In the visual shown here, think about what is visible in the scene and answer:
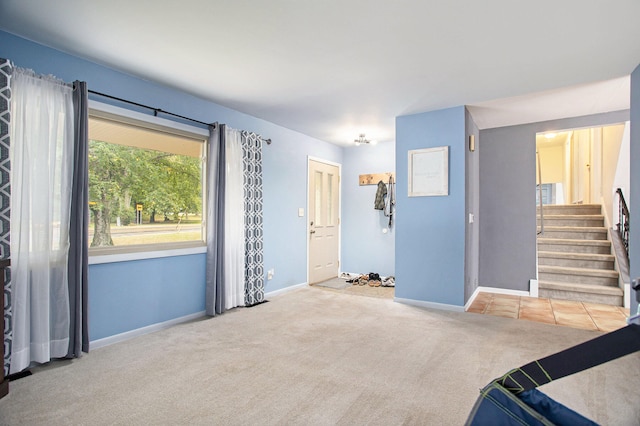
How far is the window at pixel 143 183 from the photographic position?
310 cm

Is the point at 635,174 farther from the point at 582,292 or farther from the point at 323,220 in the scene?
the point at 323,220

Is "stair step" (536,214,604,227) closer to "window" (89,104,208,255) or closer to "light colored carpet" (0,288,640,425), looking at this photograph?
"light colored carpet" (0,288,640,425)

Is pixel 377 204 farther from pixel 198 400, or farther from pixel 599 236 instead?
pixel 198 400

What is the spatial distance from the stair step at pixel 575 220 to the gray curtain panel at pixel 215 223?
5.29 meters

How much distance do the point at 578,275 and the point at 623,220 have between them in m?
0.96

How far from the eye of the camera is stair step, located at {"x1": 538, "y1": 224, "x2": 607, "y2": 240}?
5.36 meters

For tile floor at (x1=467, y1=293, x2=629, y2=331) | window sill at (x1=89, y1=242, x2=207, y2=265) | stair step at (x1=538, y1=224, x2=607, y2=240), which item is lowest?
tile floor at (x1=467, y1=293, x2=629, y2=331)

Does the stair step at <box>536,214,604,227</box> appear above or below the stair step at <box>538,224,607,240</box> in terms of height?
above

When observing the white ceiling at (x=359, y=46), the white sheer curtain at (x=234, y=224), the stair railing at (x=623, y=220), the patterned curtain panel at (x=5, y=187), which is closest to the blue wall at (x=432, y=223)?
the white ceiling at (x=359, y=46)

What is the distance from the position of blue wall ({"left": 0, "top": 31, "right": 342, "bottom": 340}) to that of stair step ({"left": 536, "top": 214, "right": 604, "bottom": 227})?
416 centimetres

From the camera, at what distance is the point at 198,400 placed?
2.13 meters

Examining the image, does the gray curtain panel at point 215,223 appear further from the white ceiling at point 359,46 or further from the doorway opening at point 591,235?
the doorway opening at point 591,235

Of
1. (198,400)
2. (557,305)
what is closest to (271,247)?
(198,400)

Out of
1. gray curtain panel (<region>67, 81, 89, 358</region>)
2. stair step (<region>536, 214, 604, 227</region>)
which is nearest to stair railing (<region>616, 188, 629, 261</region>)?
stair step (<region>536, 214, 604, 227</region>)
